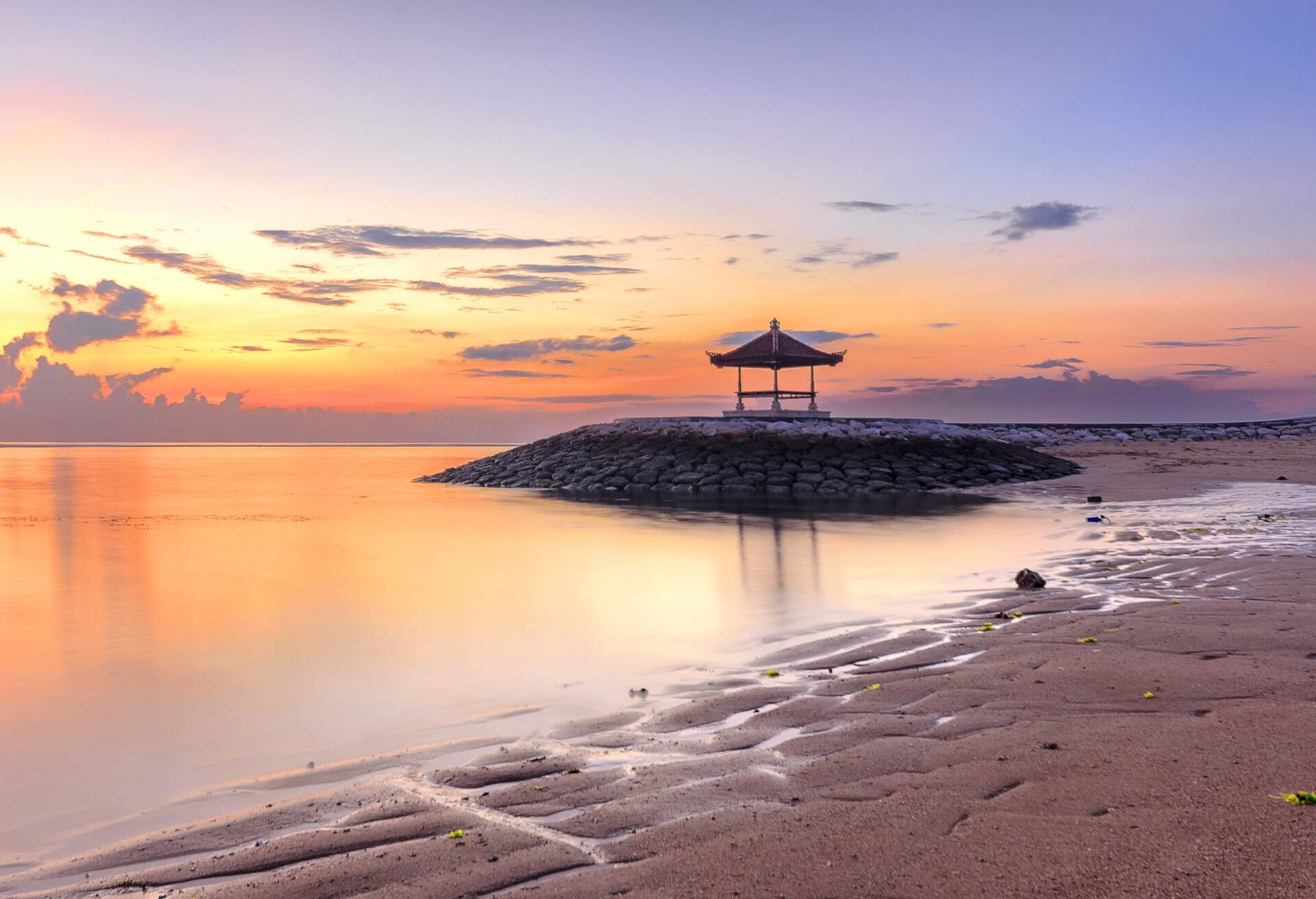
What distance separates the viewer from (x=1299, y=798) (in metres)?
3.71

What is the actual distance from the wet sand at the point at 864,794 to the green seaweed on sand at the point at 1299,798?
63 millimetres

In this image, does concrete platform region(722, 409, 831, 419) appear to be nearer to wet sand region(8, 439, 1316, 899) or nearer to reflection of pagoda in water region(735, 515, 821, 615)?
reflection of pagoda in water region(735, 515, 821, 615)

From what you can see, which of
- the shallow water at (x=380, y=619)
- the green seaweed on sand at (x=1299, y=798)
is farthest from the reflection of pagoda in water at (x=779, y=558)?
the green seaweed on sand at (x=1299, y=798)

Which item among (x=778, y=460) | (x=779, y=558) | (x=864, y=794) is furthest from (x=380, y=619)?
(x=778, y=460)

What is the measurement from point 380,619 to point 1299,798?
1014cm

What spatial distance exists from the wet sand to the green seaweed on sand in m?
0.06

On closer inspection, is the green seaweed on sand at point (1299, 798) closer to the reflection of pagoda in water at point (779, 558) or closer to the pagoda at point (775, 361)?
the reflection of pagoda in water at point (779, 558)

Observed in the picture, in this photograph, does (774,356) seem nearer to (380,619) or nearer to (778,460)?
(778,460)

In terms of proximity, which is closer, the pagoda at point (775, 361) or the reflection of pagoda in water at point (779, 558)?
the reflection of pagoda in water at point (779, 558)

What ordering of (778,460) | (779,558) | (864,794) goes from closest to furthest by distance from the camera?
1. (864,794)
2. (779,558)
3. (778,460)

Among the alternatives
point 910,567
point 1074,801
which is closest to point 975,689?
point 1074,801

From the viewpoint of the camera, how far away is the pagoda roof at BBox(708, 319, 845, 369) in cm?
4134

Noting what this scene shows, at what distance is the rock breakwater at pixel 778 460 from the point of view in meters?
34.2

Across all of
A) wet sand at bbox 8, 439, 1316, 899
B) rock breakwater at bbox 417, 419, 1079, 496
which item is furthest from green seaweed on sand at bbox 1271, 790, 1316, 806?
rock breakwater at bbox 417, 419, 1079, 496
